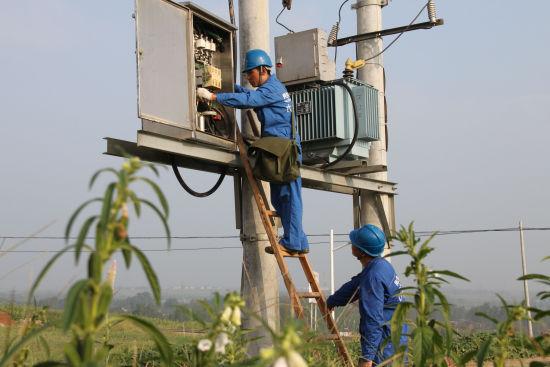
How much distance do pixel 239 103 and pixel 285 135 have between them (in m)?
0.68

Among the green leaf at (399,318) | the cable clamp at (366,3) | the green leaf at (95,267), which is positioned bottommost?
the green leaf at (399,318)

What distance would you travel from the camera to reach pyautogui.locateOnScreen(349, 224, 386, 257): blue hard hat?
6.20 m

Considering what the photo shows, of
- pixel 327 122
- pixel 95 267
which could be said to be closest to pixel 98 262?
pixel 95 267

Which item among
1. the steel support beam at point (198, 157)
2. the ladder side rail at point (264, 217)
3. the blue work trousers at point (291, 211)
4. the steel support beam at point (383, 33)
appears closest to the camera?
the steel support beam at point (198, 157)

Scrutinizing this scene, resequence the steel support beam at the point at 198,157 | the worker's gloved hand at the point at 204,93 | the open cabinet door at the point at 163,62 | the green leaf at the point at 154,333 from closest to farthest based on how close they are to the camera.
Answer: the green leaf at the point at 154,333 < the steel support beam at the point at 198,157 < the open cabinet door at the point at 163,62 < the worker's gloved hand at the point at 204,93

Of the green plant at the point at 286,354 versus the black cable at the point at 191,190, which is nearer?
the green plant at the point at 286,354

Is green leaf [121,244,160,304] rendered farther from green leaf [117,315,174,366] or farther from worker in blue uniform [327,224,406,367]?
worker in blue uniform [327,224,406,367]

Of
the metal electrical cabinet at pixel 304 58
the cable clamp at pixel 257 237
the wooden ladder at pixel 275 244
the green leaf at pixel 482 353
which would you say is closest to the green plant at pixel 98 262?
the green leaf at pixel 482 353

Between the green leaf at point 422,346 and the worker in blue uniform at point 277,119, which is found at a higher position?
the worker in blue uniform at point 277,119

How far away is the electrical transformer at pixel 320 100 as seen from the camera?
8758 millimetres

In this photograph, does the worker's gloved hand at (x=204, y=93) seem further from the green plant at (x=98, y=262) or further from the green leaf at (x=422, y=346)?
the green plant at (x=98, y=262)

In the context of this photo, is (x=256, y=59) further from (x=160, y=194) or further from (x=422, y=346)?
(x=160, y=194)

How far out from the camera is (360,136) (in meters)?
9.10

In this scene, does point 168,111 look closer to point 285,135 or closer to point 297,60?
point 285,135
